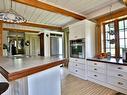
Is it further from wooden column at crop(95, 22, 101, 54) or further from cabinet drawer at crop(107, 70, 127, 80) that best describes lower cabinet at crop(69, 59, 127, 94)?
wooden column at crop(95, 22, 101, 54)

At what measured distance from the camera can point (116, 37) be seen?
3982 mm

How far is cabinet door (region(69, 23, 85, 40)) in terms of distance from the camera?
4301mm

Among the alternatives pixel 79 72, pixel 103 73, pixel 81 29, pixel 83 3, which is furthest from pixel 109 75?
pixel 83 3

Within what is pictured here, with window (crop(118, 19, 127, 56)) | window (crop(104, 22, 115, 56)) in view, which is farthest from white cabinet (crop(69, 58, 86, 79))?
window (crop(118, 19, 127, 56))

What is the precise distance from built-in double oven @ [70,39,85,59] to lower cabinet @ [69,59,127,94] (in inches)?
9.6

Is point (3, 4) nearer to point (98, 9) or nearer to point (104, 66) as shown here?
point (98, 9)

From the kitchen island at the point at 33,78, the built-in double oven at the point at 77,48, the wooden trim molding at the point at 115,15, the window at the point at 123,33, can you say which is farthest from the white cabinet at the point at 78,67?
the kitchen island at the point at 33,78

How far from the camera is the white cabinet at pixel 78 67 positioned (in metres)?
4.27

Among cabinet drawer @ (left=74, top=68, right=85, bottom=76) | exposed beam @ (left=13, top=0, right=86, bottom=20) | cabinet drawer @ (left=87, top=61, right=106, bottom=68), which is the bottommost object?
cabinet drawer @ (left=74, top=68, right=85, bottom=76)

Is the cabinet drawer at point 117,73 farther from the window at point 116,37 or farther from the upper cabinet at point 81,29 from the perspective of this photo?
the upper cabinet at point 81,29

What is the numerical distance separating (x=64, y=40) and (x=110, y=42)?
369 centimetres

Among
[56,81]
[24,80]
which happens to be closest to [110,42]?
[56,81]

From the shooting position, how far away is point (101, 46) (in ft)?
14.7

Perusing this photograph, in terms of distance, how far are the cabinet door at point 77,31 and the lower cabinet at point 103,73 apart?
975 millimetres
